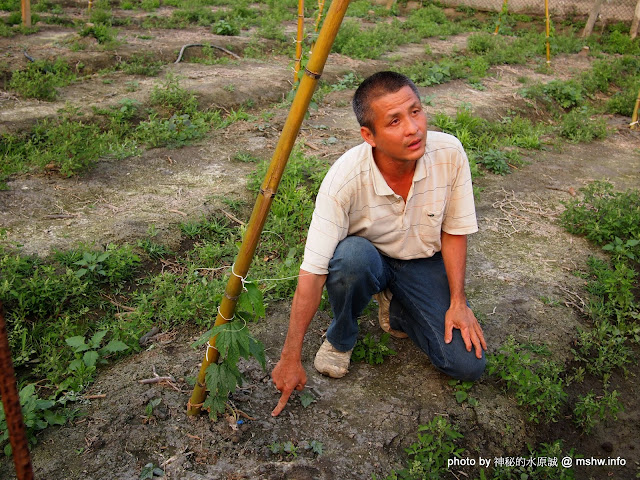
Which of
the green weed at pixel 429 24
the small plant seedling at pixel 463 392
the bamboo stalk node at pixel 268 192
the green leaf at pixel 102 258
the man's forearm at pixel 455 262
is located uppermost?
the bamboo stalk node at pixel 268 192

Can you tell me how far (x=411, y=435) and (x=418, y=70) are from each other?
243 inches

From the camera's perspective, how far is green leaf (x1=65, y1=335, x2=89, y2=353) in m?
2.81

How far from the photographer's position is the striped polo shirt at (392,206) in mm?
2416

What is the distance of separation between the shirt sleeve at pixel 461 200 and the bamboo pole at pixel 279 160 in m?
1.04

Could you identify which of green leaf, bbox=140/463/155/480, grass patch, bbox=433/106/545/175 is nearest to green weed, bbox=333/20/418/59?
grass patch, bbox=433/106/545/175

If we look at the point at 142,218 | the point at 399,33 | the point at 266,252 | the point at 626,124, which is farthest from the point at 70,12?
the point at 626,124

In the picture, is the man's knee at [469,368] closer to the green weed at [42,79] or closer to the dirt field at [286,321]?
the dirt field at [286,321]

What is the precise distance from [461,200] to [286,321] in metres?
1.15

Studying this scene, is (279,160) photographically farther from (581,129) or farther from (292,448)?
(581,129)

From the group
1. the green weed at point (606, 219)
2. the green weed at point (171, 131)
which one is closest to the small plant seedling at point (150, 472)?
the green weed at point (606, 219)

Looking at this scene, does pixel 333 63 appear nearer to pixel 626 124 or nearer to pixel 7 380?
pixel 626 124

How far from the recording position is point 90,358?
2768 mm

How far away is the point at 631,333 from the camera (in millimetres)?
3156

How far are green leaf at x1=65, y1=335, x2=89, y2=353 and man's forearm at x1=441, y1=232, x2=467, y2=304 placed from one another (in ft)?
6.04
